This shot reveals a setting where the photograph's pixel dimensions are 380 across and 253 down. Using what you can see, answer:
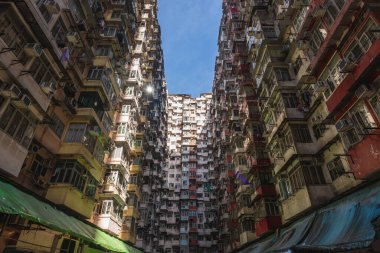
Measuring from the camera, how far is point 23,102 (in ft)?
37.6

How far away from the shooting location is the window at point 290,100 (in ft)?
62.9

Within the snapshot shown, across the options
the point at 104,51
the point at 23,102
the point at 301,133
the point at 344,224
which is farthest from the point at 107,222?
the point at 344,224

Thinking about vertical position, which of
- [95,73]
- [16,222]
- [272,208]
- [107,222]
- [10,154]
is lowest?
[16,222]

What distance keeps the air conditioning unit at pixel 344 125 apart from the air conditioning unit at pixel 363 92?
149 cm

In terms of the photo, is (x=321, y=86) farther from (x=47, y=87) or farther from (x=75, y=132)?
(x=75, y=132)

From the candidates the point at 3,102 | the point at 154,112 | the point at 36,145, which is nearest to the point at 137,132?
the point at 154,112

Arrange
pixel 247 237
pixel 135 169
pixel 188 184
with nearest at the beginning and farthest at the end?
1. pixel 247 237
2. pixel 135 169
3. pixel 188 184

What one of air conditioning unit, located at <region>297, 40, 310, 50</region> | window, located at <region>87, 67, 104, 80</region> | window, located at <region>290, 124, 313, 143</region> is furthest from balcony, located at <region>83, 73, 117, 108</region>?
air conditioning unit, located at <region>297, 40, 310, 50</region>

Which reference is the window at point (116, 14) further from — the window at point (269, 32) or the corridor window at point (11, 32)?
the window at point (269, 32)

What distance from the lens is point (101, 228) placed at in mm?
20812

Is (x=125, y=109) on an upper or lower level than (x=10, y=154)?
upper

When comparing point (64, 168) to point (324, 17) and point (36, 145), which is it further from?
point (324, 17)

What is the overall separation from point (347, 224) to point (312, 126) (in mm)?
8855

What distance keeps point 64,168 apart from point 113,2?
20267 millimetres
